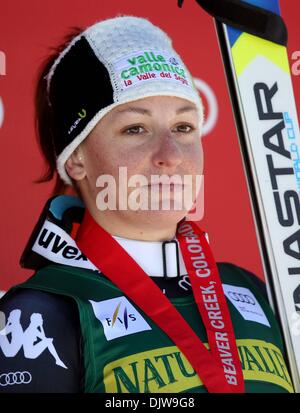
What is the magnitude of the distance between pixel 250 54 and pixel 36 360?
987mm

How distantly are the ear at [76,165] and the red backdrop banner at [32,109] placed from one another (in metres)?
0.50

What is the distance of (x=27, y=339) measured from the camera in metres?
1.89

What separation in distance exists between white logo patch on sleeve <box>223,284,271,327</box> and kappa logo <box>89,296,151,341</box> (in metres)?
0.32

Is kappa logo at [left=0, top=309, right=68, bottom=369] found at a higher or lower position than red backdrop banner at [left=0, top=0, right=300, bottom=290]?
lower

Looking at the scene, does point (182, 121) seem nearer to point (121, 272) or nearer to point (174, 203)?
point (174, 203)

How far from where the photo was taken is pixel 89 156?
84.0 inches

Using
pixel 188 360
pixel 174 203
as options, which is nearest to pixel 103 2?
pixel 174 203

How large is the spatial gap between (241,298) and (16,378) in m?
0.69

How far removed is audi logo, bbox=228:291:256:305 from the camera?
7.28 feet

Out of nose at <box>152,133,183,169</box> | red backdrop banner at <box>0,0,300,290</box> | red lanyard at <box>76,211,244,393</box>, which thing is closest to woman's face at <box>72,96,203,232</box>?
nose at <box>152,133,183,169</box>

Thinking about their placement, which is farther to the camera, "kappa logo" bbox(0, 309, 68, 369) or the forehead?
the forehead

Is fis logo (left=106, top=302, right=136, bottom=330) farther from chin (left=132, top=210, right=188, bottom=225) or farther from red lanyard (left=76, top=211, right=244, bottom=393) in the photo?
chin (left=132, top=210, right=188, bottom=225)
